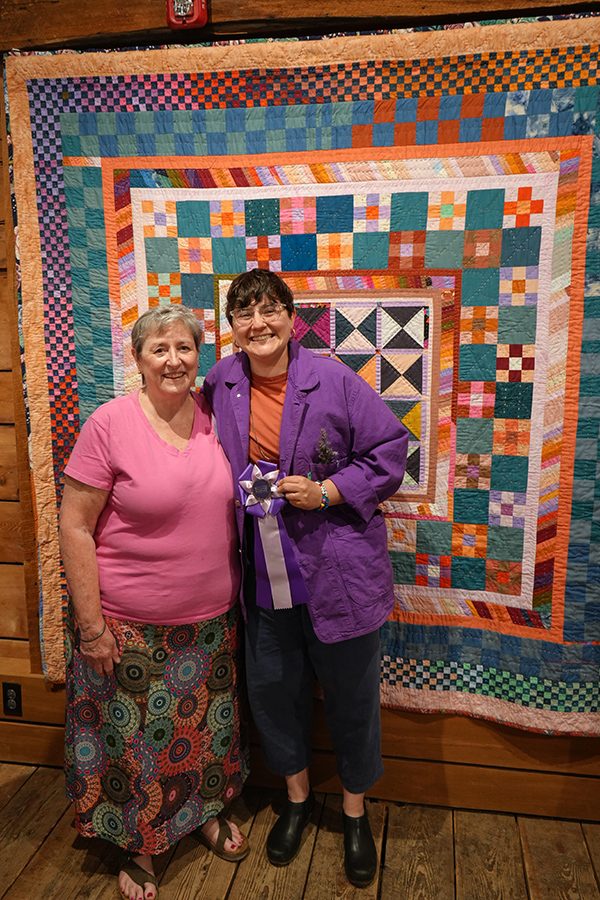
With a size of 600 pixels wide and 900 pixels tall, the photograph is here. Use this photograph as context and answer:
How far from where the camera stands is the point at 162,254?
1987 mm

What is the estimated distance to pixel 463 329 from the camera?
1.89 m

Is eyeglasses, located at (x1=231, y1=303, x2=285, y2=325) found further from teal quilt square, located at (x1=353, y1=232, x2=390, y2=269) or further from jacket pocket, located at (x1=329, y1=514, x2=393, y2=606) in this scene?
jacket pocket, located at (x1=329, y1=514, x2=393, y2=606)

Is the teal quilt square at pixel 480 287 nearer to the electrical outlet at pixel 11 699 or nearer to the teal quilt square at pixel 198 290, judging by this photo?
the teal quilt square at pixel 198 290

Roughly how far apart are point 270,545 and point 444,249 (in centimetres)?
100

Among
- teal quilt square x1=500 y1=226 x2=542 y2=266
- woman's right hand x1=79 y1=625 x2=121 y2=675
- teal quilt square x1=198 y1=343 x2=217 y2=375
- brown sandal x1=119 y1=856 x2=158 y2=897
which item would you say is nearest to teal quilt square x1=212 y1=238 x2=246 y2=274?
teal quilt square x1=198 y1=343 x2=217 y2=375

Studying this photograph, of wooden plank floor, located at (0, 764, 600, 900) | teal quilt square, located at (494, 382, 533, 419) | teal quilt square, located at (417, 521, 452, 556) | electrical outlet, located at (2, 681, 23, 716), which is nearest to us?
wooden plank floor, located at (0, 764, 600, 900)

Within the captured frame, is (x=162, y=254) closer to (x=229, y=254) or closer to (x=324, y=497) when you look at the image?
(x=229, y=254)

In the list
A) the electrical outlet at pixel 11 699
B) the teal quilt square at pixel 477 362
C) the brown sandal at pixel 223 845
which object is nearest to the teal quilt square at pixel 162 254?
the teal quilt square at pixel 477 362

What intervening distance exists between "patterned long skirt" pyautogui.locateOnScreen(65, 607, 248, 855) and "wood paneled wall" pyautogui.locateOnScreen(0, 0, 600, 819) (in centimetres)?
42

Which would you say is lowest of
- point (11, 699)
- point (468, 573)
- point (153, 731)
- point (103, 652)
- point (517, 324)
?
point (11, 699)

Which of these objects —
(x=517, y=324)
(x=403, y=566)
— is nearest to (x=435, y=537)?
(x=403, y=566)

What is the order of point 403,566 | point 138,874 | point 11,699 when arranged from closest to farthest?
1. point 138,874
2. point 403,566
3. point 11,699

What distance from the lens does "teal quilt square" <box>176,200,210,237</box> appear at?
195 centimetres

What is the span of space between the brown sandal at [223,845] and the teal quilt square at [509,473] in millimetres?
1323
